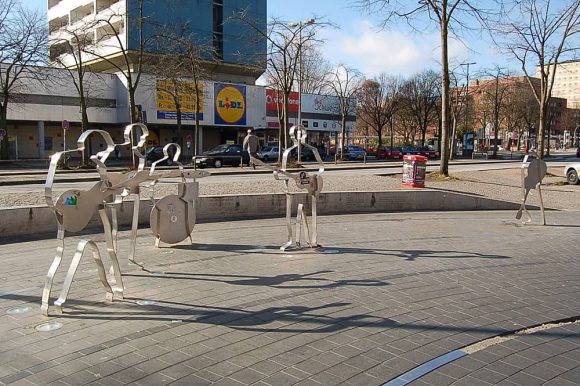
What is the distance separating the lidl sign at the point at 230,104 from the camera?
48.8 m

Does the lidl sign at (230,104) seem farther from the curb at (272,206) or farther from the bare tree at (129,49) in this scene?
the curb at (272,206)

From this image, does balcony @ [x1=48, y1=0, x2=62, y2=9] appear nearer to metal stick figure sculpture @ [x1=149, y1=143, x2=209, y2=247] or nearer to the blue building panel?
the blue building panel

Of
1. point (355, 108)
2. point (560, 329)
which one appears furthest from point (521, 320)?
point (355, 108)

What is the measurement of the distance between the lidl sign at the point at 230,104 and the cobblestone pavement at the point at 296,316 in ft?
135

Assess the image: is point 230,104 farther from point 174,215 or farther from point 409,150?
point 174,215

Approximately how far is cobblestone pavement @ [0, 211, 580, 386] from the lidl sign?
1623 inches

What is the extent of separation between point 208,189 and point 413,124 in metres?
62.9

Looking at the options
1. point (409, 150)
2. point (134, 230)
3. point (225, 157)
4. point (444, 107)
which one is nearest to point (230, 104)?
point (225, 157)

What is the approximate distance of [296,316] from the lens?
16.3 feet

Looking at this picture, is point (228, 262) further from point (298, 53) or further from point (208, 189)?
point (298, 53)

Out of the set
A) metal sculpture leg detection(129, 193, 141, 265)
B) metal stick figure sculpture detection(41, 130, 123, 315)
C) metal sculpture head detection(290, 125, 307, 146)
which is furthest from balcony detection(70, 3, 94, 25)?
metal stick figure sculpture detection(41, 130, 123, 315)

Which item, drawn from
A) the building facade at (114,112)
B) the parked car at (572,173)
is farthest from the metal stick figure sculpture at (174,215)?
the building facade at (114,112)

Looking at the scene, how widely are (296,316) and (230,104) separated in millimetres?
46206

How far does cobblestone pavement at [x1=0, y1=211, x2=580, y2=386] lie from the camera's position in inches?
149
